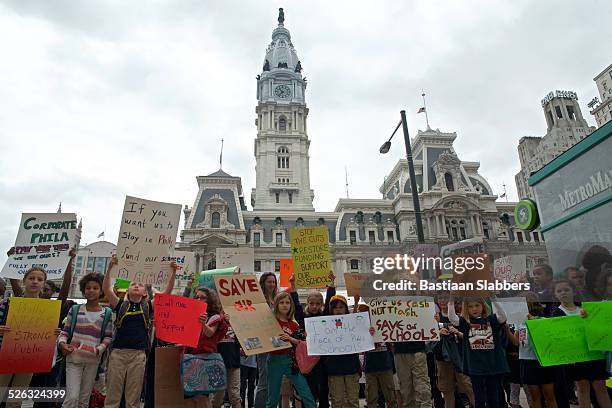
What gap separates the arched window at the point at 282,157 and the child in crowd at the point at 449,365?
52551 millimetres

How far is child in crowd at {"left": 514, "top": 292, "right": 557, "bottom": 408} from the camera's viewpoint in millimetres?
5684

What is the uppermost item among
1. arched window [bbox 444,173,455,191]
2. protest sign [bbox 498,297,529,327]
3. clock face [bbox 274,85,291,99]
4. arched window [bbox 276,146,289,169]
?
clock face [bbox 274,85,291,99]

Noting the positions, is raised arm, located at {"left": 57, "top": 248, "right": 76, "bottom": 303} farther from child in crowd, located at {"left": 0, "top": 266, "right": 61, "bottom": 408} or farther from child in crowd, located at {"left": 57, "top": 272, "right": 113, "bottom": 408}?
child in crowd, located at {"left": 57, "top": 272, "right": 113, "bottom": 408}

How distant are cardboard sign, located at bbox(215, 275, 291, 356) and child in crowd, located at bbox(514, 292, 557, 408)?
11.6 ft

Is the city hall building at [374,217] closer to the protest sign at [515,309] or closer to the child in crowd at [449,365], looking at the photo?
the child in crowd at [449,365]

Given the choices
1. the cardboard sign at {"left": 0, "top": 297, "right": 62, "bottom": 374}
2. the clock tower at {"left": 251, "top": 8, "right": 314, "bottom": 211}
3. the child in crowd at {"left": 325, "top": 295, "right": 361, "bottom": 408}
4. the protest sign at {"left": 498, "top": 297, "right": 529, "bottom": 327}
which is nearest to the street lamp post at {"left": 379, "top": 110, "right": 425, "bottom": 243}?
the protest sign at {"left": 498, "top": 297, "right": 529, "bottom": 327}

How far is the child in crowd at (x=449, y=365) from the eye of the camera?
20.9ft

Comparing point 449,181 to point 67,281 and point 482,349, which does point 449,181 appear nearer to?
point 482,349

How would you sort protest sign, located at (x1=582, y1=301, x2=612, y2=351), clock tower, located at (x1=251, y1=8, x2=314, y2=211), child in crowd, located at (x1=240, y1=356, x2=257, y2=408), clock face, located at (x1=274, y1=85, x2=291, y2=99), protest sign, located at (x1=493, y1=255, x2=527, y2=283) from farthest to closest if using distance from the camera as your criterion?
1. clock face, located at (x1=274, y1=85, x2=291, y2=99)
2. clock tower, located at (x1=251, y1=8, x2=314, y2=211)
3. child in crowd, located at (x1=240, y1=356, x2=257, y2=408)
4. protest sign, located at (x1=493, y1=255, x2=527, y2=283)
5. protest sign, located at (x1=582, y1=301, x2=612, y2=351)

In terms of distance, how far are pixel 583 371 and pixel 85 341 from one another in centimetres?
680

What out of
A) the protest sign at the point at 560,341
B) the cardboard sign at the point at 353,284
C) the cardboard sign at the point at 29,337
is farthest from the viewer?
the cardboard sign at the point at 353,284

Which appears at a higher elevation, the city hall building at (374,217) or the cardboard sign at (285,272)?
the city hall building at (374,217)

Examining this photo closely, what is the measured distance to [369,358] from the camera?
658cm

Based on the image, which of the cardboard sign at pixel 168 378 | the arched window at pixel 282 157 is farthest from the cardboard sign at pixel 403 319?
the arched window at pixel 282 157
